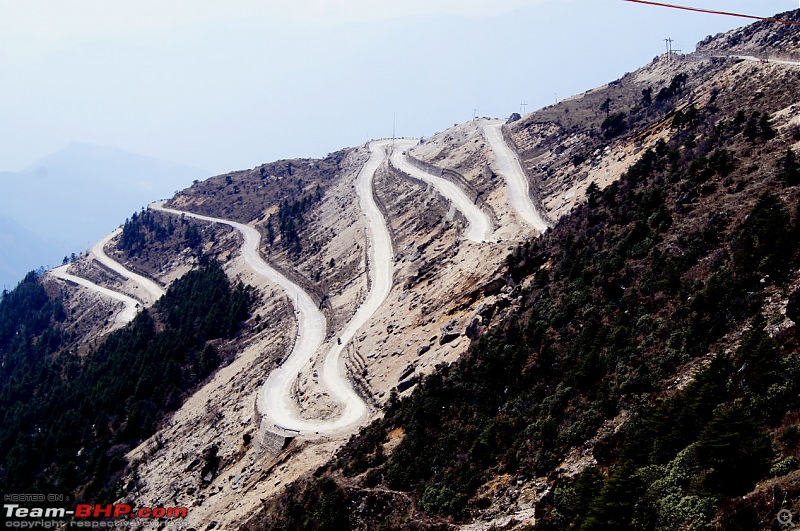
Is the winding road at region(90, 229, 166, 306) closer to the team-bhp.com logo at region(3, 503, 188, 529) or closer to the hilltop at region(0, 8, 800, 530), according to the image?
the hilltop at region(0, 8, 800, 530)

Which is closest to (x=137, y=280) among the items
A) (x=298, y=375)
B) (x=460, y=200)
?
(x=460, y=200)

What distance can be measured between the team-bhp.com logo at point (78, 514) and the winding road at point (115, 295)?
6701cm

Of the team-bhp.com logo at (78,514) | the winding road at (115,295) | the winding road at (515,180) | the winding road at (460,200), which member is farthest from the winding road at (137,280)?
the winding road at (515,180)

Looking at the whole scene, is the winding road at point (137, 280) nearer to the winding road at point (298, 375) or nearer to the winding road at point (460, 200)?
the winding road at point (298, 375)

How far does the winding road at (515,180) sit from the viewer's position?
235 feet

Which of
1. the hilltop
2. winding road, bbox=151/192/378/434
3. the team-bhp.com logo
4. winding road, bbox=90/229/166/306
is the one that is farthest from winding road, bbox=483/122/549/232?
winding road, bbox=90/229/166/306

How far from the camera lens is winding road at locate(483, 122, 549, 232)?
71625mm

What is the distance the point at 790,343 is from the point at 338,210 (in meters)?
101

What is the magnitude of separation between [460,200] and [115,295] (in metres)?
89.7

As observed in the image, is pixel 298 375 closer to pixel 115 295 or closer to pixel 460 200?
pixel 460 200

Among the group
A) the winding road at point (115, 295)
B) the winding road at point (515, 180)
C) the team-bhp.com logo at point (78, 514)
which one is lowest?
the team-bhp.com logo at point (78, 514)

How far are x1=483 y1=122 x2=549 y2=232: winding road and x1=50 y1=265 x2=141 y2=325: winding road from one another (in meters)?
75.5

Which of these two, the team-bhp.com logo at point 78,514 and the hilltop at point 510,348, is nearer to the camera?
the hilltop at point 510,348

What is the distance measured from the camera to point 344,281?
279ft
